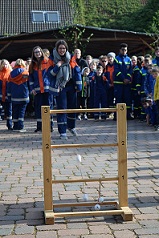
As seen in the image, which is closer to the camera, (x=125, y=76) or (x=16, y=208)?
(x=16, y=208)

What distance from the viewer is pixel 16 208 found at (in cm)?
562

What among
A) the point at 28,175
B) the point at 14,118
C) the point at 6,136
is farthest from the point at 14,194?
the point at 14,118

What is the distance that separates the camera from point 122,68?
15.2 metres

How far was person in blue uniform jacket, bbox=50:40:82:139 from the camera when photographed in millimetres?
10930

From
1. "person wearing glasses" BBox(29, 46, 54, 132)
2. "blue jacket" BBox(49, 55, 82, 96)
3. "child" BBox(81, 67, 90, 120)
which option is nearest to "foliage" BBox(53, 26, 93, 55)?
"child" BBox(81, 67, 90, 120)

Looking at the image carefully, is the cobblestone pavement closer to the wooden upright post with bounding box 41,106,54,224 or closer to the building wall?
the wooden upright post with bounding box 41,106,54,224

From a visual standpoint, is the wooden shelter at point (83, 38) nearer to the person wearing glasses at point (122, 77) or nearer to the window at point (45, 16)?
the person wearing glasses at point (122, 77)

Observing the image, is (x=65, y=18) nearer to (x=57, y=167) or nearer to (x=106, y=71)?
(x=106, y=71)

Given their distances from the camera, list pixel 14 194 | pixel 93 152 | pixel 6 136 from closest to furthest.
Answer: pixel 14 194 < pixel 93 152 < pixel 6 136

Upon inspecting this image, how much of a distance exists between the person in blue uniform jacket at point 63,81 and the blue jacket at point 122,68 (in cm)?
396

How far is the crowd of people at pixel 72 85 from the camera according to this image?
11.1 metres

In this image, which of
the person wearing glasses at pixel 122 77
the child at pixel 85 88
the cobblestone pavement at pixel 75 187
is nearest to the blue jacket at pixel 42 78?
the cobblestone pavement at pixel 75 187

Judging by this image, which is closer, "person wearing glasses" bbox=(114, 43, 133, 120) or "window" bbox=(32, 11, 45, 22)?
"person wearing glasses" bbox=(114, 43, 133, 120)

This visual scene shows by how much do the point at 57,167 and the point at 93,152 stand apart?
1.59m
